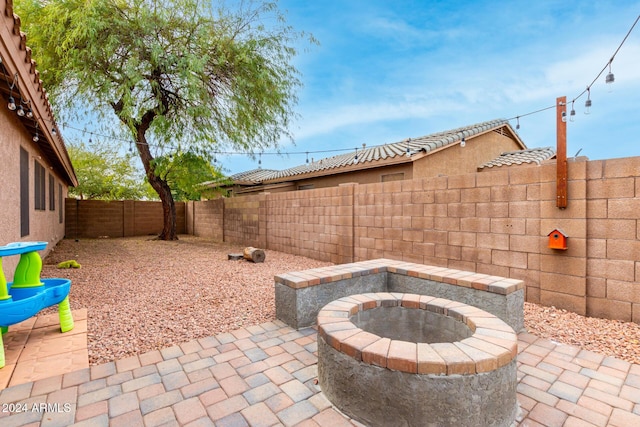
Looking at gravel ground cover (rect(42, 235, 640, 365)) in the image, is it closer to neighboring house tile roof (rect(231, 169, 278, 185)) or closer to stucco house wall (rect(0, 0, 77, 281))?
stucco house wall (rect(0, 0, 77, 281))

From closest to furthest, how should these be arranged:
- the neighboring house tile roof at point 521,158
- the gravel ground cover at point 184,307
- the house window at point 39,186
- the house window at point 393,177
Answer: the gravel ground cover at point 184,307 < the house window at point 39,186 < the house window at point 393,177 < the neighboring house tile roof at point 521,158

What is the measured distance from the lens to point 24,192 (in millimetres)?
5332

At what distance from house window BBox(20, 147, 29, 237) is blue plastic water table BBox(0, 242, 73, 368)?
2.92 metres

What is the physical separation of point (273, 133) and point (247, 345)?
347 inches

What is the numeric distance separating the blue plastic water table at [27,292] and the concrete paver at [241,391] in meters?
0.40

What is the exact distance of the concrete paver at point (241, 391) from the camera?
190 centimetres

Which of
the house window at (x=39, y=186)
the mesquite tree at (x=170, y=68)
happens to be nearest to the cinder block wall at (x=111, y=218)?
the mesquite tree at (x=170, y=68)

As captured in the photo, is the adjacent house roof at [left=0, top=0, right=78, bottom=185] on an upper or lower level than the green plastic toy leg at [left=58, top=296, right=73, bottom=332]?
upper

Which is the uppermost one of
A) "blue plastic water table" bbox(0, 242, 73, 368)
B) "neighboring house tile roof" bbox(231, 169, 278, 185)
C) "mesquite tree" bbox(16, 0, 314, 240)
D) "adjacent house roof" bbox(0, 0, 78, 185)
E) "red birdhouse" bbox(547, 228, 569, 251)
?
"mesquite tree" bbox(16, 0, 314, 240)

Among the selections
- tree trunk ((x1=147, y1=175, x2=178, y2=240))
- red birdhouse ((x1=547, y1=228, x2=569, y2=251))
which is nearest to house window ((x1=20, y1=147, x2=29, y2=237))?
tree trunk ((x1=147, y1=175, x2=178, y2=240))

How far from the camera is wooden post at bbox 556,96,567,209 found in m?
3.61

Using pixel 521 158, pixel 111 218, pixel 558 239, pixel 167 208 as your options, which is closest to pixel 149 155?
pixel 167 208

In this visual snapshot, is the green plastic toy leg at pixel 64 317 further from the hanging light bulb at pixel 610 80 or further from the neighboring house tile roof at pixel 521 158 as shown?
the neighboring house tile roof at pixel 521 158

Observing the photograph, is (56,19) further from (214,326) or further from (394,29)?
(214,326)
